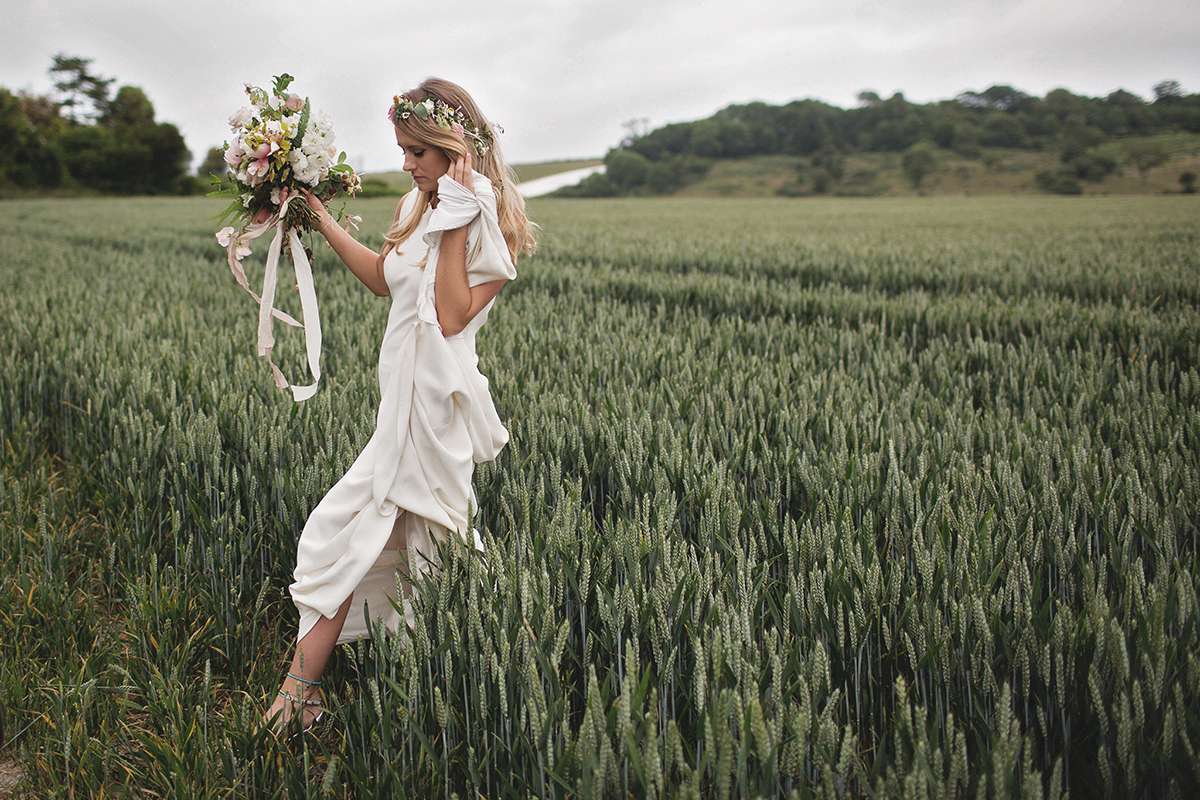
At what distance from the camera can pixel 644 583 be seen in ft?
5.76

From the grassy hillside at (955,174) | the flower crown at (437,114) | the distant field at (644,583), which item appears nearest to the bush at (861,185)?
the grassy hillside at (955,174)

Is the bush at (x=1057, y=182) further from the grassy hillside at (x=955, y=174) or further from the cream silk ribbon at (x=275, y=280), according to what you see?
the cream silk ribbon at (x=275, y=280)

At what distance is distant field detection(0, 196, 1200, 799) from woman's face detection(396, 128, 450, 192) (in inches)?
34.6

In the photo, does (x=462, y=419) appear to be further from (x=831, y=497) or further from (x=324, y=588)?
(x=831, y=497)

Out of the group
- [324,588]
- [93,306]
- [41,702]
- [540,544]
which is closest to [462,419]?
[540,544]

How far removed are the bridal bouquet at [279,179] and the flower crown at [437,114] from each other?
0.19 metres

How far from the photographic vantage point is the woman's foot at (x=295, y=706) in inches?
70.9

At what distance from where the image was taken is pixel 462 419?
1984 millimetres

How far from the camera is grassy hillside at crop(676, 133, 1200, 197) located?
51906 millimetres

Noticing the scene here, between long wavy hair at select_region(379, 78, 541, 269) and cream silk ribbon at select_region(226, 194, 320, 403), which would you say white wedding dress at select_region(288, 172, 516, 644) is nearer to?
long wavy hair at select_region(379, 78, 541, 269)

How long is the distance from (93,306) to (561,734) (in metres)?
6.28

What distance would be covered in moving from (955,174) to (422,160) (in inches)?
2629

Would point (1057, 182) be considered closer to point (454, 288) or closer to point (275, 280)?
point (454, 288)

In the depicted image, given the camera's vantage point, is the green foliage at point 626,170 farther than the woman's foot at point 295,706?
Yes
